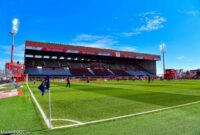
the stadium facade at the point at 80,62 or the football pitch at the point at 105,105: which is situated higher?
the stadium facade at the point at 80,62

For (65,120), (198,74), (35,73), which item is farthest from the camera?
(198,74)

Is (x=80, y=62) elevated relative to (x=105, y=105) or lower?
elevated

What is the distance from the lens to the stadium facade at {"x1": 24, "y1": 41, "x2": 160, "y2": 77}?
7244cm

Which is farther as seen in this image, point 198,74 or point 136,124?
point 198,74

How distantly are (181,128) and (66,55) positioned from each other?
254 ft

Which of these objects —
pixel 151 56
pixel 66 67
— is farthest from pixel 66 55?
pixel 151 56

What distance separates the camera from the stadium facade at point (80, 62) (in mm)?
72438

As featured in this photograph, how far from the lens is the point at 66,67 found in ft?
270

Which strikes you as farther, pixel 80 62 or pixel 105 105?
pixel 80 62

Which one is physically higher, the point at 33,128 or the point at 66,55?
the point at 66,55

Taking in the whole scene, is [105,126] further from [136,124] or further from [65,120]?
[65,120]

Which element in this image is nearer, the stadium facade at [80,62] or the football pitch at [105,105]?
the football pitch at [105,105]

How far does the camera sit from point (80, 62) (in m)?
90.0

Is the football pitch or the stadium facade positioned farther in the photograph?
the stadium facade
